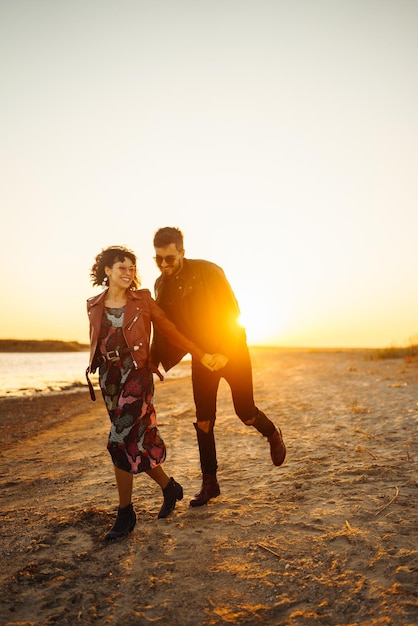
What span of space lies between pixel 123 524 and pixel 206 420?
116cm

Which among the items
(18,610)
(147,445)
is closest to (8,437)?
(147,445)

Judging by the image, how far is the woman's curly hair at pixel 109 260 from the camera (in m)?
3.80

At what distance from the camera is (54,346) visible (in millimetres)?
69812

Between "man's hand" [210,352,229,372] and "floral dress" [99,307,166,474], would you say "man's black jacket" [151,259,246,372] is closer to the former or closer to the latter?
"man's hand" [210,352,229,372]

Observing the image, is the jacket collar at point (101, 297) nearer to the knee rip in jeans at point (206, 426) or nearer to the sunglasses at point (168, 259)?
the sunglasses at point (168, 259)

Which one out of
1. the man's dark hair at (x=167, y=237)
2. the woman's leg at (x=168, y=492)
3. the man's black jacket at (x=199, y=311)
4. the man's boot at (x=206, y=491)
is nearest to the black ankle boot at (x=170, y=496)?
the woman's leg at (x=168, y=492)

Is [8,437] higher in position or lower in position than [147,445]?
lower

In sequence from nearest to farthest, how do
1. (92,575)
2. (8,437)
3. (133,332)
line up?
1. (92,575)
2. (133,332)
3. (8,437)

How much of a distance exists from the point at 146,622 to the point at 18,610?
29.4 inches

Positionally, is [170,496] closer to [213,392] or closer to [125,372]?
[213,392]

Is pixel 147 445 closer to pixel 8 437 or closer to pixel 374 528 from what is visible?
pixel 374 528

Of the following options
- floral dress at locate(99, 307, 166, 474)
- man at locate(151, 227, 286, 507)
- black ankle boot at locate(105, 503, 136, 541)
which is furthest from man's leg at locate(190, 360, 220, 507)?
black ankle boot at locate(105, 503, 136, 541)

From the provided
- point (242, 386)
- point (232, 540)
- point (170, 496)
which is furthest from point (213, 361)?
point (232, 540)

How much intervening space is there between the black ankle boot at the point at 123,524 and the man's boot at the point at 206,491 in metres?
0.68
